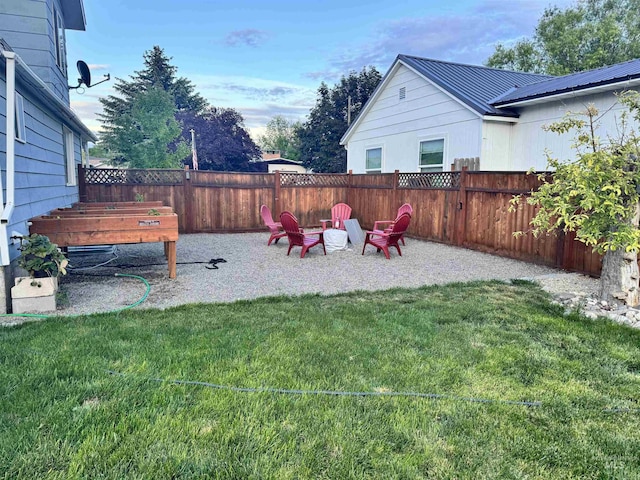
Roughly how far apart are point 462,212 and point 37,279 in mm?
7108

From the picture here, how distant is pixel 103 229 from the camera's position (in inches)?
195

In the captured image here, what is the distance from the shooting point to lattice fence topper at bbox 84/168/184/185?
9.91 m

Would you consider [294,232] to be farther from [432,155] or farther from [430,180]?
[432,155]

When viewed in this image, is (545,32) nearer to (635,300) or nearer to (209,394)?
(635,300)

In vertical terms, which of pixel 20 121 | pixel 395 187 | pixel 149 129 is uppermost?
pixel 149 129

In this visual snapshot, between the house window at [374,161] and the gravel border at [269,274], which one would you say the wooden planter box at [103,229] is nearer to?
the gravel border at [269,274]

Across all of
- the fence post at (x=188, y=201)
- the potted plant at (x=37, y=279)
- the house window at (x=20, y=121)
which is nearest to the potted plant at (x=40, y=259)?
the potted plant at (x=37, y=279)

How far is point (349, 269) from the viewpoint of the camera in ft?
21.2

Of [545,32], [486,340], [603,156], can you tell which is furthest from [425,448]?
[545,32]

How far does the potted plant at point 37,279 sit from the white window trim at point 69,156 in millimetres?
4954

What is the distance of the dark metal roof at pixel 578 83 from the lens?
7.17 meters

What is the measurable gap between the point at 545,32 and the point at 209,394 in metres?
26.8

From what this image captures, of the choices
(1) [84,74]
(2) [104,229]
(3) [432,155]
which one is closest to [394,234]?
(3) [432,155]

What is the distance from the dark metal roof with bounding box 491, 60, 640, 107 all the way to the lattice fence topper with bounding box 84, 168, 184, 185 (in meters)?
8.15
